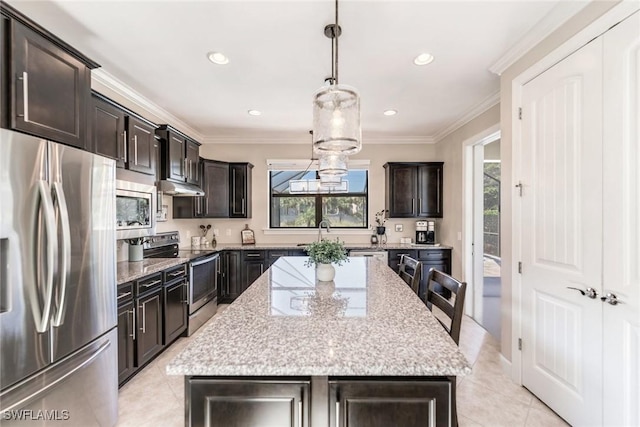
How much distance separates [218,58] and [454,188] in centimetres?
357

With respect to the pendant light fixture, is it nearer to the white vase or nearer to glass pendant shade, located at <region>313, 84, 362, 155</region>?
glass pendant shade, located at <region>313, 84, 362, 155</region>

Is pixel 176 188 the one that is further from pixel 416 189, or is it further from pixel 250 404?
pixel 416 189

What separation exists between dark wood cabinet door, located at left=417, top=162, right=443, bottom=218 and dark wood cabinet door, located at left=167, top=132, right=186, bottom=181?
11.6ft

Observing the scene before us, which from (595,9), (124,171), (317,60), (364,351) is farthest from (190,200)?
(595,9)

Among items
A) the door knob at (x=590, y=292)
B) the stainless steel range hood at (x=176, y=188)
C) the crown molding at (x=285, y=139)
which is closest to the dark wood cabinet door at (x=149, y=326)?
the stainless steel range hood at (x=176, y=188)

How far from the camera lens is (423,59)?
2.51 m

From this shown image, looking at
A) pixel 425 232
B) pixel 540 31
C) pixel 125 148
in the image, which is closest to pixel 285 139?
pixel 125 148

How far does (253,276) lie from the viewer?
454 centimetres

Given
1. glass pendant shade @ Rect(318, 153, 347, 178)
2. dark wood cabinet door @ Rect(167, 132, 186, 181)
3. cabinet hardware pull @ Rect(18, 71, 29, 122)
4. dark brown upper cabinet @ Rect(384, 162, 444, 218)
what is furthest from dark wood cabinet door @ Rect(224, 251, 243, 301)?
cabinet hardware pull @ Rect(18, 71, 29, 122)

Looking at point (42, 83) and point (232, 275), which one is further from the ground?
point (42, 83)

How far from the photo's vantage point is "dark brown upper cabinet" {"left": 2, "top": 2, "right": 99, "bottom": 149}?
1461 mm

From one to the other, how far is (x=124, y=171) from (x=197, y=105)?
1425mm

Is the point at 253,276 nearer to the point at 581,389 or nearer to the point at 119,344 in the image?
the point at 119,344

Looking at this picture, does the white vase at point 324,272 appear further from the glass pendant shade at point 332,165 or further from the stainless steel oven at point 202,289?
the stainless steel oven at point 202,289
